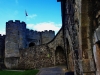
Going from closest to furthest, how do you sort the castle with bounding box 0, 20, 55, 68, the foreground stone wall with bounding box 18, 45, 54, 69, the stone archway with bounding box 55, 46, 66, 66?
the stone archway with bounding box 55, 46, 66, 66, the foreground stone wall with bounding box 18, 45, 54, 69, the castle with bounding box 0, 20, 55, 68

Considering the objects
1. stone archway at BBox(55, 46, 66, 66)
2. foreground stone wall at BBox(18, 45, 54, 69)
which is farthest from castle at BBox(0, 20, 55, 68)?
stone archway at BBox(55, 46, 66, 66)

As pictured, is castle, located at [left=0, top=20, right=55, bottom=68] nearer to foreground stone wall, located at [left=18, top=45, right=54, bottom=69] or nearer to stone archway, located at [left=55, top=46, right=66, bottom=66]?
foreground stone wall, located at [left=18, top=45, right=54, bottom=69]

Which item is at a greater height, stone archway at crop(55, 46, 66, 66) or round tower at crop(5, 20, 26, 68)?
round tower at crop(5, 20, 26, 68)

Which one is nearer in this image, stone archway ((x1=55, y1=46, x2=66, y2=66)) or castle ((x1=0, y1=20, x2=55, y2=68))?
stone archway ((x1=55, y1=46, x2=66, y2=66))

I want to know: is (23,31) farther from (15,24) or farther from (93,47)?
(93,47)

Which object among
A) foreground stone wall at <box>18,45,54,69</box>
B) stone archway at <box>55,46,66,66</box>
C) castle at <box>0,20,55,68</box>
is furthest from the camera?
castle at <box>0,20,55,68</box>

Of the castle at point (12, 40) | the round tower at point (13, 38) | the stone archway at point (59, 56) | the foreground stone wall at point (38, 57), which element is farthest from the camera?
the castle at point (12, 40)

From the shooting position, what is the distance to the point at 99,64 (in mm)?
3963

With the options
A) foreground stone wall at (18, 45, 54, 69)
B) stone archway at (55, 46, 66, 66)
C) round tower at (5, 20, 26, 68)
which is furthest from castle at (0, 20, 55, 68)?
stone archway at (55, 46, 66, 66)

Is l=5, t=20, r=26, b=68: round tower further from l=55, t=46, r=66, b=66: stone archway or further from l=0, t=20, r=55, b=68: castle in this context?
l=55, t=46, r=66, b=66: stone archway

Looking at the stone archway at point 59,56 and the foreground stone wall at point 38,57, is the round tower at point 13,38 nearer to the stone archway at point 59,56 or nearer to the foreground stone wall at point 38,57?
the foreground stone wall at point 38,57

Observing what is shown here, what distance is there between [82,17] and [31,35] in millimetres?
32695

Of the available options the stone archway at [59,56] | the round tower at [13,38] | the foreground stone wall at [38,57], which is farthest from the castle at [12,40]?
the stone archway at [59,56]

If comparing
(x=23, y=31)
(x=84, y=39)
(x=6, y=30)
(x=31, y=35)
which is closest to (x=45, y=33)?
(x=31, y=35)
